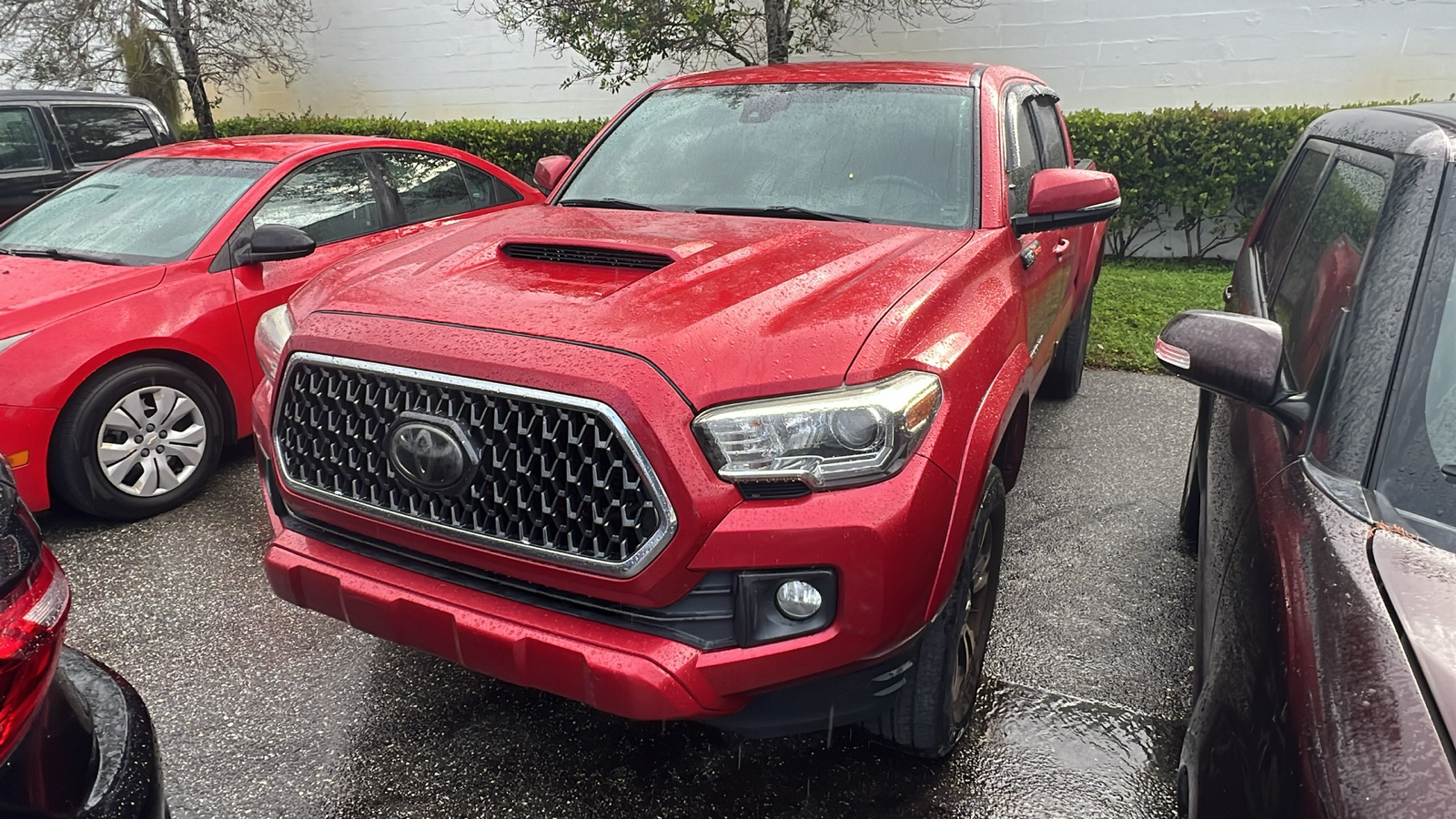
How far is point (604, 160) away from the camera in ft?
11.4

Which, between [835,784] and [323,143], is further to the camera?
[323,143]

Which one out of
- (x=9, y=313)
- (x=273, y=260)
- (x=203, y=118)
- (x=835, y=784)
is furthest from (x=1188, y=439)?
(x=203, y=118)

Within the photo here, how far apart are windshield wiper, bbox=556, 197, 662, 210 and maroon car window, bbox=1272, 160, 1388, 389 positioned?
6.40ft

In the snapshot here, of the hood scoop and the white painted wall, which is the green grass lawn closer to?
the white painted wall

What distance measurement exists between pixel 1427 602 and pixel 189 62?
1300 centimetres

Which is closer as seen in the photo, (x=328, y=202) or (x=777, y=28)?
(x=328, y=202)

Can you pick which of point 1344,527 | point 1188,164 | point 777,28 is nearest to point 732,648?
point 1344,527

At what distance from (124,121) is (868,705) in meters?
7.81

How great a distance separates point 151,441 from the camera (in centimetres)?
385

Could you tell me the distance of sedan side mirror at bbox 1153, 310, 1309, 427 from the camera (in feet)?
5.76

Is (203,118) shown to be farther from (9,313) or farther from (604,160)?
(604,160)

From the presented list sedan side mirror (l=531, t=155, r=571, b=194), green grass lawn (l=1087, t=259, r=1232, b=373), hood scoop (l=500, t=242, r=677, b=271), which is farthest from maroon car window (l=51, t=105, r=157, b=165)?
green grass lawn (l=1087, t=259, r=1232, b=373)

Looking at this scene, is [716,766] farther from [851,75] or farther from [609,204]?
[851,75]

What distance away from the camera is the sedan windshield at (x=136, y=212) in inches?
163
